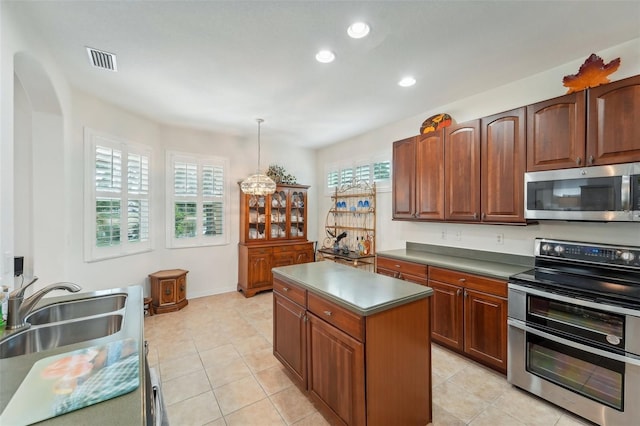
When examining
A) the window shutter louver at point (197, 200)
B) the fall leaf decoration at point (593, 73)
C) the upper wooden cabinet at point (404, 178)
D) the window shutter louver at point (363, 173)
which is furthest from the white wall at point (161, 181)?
the fall leaf decoration at point (593, 73)

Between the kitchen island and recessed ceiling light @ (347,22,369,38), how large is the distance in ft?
6.25

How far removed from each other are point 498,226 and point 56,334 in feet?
12.1

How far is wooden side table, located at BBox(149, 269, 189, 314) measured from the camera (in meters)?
3.99

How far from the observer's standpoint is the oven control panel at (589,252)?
6.71 feet

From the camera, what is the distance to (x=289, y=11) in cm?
186

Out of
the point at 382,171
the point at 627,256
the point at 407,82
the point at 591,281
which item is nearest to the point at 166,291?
the point at 382,171

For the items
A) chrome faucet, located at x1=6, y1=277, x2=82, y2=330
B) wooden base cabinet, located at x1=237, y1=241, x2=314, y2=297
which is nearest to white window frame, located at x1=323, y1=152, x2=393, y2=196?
wooden base cabinet, located at x1=237, y1=241, x2=314, y2=297

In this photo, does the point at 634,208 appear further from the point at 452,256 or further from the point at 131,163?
the point at 131,163

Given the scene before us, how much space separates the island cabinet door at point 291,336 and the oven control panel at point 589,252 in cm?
224

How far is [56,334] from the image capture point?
146 cm

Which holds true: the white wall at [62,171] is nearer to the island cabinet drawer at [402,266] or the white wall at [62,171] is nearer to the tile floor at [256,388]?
the tile floor at [256,388]

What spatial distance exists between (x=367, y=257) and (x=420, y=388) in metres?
2.54

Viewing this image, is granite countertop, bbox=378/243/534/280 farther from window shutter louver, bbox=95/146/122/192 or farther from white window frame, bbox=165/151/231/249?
window shutter louver, bbox=95/146/122/192

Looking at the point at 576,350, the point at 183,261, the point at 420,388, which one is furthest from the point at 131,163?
the point at 576,350
